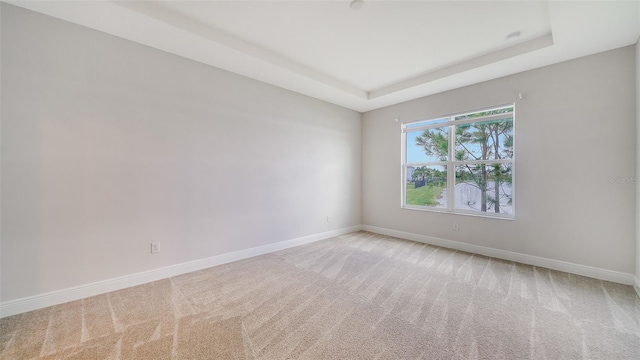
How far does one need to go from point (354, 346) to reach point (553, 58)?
392 cm

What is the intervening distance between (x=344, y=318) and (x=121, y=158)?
8.96 ft

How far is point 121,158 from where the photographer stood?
253cm

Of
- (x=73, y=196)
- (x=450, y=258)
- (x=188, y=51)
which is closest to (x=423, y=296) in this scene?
(x=450, y=258)

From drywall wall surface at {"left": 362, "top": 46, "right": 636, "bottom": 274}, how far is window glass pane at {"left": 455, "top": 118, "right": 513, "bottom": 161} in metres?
0.18

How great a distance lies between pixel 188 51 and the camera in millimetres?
2812

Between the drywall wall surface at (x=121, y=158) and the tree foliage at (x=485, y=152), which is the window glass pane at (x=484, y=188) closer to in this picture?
the tree foliage at (x=485, y=152)

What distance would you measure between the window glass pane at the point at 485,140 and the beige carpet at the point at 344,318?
1.66 m

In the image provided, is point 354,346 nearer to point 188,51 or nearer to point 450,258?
point 450,258

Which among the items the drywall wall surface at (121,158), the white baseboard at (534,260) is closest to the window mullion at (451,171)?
the white baseboard at (534,260)

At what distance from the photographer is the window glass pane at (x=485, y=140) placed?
3529 millimetres

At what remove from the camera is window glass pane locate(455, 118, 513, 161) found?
3.53 metres

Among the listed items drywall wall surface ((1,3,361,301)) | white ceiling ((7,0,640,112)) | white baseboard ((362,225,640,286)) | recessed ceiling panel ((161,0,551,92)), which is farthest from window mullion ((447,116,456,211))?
drywall wall surface ((1,3,361,301))

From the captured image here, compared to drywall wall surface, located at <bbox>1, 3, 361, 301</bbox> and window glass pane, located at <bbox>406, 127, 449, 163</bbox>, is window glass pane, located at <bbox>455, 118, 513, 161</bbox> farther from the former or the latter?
drywall wall surface, located at <bbox>1, 3, 361, 301</bbox>

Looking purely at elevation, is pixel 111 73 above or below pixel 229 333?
above
